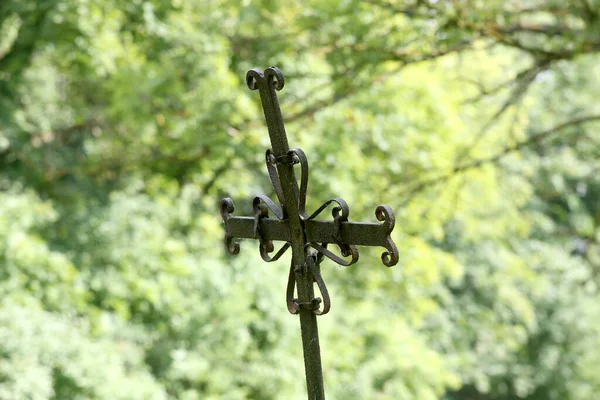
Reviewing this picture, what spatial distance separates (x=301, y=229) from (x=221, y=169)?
4488 mm

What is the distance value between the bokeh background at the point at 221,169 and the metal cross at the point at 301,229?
224 cm

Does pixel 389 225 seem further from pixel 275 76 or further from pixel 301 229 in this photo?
pixel 275 76

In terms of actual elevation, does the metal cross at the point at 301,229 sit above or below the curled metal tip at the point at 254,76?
below

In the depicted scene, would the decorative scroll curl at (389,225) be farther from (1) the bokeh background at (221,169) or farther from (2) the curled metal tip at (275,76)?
(1) the bokeh background at (221,169)

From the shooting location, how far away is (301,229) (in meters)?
1.83

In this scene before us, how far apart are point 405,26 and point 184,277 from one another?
2.71m

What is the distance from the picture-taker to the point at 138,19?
16.6ft

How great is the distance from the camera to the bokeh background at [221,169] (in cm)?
465

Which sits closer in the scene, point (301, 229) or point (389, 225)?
point (389, 225)

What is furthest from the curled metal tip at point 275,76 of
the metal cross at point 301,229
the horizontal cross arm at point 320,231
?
the horizontal cross arm at point 320,231

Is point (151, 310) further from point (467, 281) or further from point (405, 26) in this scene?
point (467, 281)

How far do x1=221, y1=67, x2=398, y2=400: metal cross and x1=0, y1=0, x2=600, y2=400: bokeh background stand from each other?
7.35ft

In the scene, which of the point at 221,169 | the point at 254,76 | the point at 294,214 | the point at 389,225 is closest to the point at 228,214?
the point at 294,214

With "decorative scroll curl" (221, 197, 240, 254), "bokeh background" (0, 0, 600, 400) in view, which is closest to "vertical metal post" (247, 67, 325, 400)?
"decorative scroll curl" (221, 197, 240, 254)
